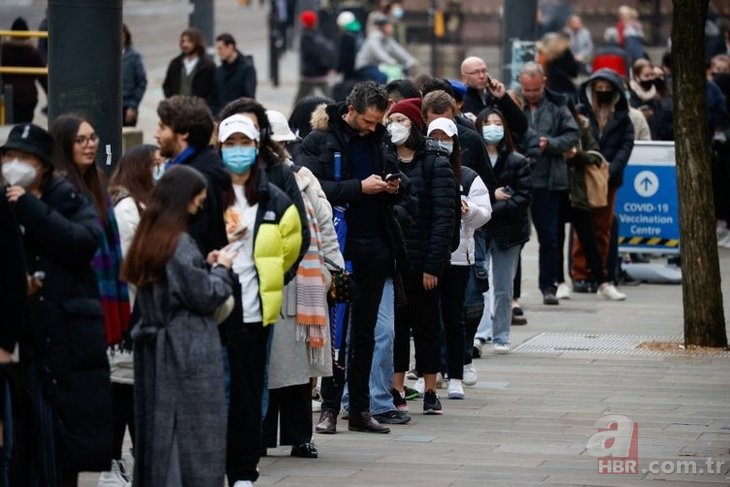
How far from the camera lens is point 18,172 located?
23.2ft

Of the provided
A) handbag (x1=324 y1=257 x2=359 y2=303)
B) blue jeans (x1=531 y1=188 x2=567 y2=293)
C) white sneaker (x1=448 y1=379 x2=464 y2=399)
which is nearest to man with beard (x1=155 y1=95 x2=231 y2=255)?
handbag (x1=324 y1=257 x2=359 y2=303)

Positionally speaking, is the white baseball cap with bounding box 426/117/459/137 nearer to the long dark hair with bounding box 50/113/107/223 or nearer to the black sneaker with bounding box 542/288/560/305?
the long dark hair with bounding box 50/113/107/223

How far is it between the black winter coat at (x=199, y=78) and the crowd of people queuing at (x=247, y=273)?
5.50 m

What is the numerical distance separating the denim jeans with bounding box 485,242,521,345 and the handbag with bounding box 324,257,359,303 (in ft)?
11.5

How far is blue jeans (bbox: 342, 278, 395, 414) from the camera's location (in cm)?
975

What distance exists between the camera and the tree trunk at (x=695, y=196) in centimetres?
1245

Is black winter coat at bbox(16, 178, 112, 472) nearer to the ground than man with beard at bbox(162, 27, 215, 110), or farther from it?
nearer to the ground

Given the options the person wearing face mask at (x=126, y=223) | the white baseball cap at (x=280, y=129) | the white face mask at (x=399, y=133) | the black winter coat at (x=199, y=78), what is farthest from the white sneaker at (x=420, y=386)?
the black winter coat at (x=199, y=78)

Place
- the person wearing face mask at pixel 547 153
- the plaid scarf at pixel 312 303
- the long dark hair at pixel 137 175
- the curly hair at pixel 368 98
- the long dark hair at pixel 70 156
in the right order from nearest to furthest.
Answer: the long dark hair at pixel 70 156, the long dark hair at pixel 137 175, the plaid scarf at pixel 312 303, the curly hair at pixel 368 98, the person wearing face mask at pixel 547 153

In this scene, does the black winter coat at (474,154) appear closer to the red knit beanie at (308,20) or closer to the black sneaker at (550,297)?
the black sneaker at (550,297)

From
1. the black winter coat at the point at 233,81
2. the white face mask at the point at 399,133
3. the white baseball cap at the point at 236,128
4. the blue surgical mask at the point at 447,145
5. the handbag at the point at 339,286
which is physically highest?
the black winter coat at the point at 233,81

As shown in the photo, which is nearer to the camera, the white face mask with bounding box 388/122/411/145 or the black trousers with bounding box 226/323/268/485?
the black trousers with bounding box 226/323/268/485

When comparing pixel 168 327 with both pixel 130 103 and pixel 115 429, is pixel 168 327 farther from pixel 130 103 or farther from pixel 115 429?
pixel 130 103

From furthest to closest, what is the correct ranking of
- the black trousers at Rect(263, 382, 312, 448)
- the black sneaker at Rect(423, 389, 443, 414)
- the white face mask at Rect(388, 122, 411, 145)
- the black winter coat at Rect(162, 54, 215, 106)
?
the black winter coat at Rect(162, 54, 215, 106)
the black sneaker at Rect(423, 389, 443, 414)
the white face mask at Rect(388, 122, 411, 145)
the black trousers at Rect(263, 382, 312, 448)
